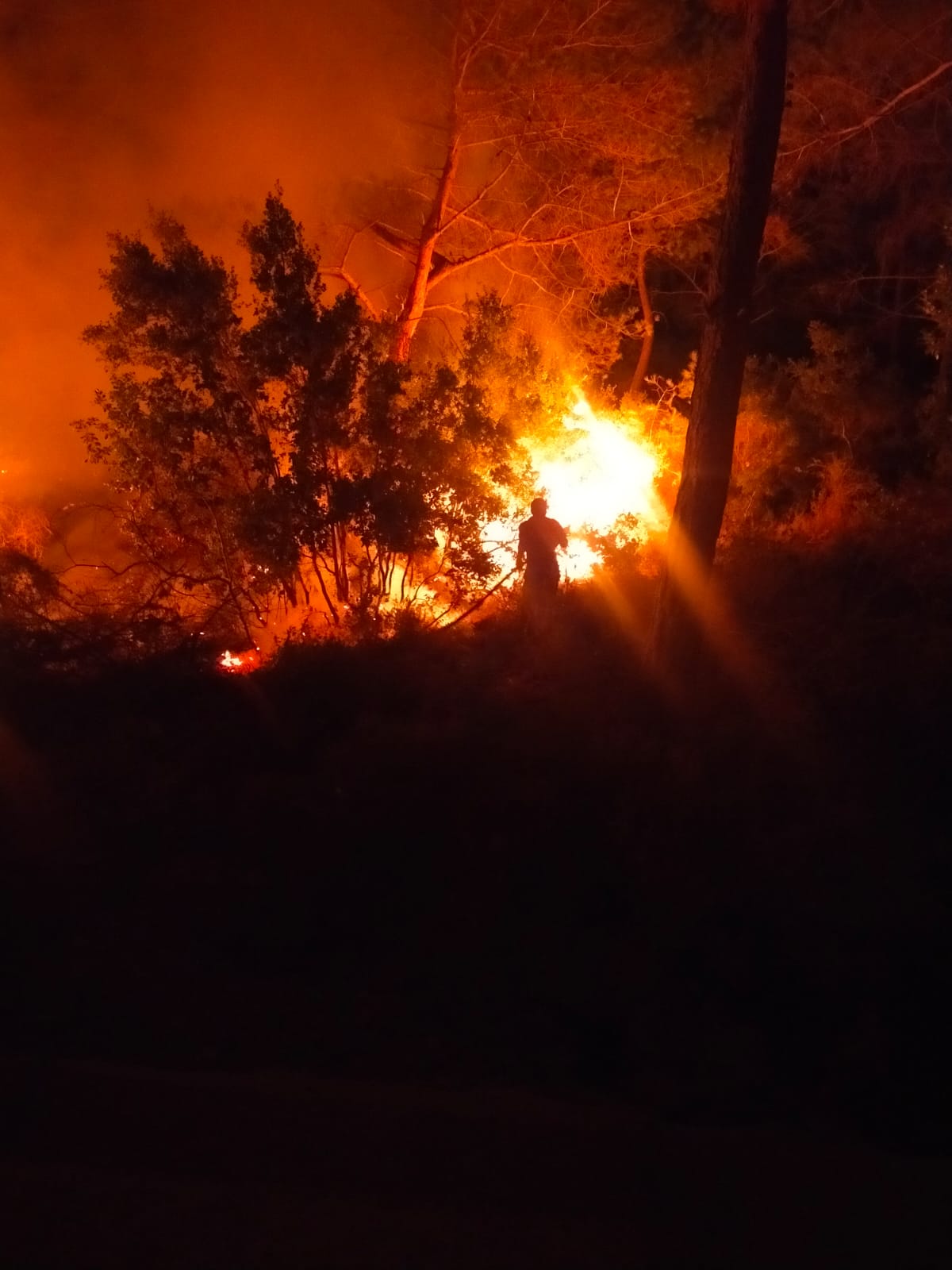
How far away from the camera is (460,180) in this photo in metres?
16.4

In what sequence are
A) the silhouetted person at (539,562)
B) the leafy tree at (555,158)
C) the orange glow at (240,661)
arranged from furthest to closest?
the leafy tree at (555,158) → the silhouetted person at (539,562) → the orange glow at (240,661)

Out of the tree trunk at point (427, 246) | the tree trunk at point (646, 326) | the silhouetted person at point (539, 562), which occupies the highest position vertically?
the tree trunk at point (646, 326)

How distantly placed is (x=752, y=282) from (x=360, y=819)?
4752 mm

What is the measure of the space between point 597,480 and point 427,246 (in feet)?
13.2

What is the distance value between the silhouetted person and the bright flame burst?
1.22 m

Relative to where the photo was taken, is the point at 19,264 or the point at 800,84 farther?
the point at 19,264

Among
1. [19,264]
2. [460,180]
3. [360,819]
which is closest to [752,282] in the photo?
[360,819]

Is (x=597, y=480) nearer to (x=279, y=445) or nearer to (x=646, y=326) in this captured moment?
(x=279, y=445)

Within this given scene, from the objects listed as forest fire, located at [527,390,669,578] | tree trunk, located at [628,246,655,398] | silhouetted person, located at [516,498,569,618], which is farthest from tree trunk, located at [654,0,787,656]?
tree trunk, located at [628,246,655,398]

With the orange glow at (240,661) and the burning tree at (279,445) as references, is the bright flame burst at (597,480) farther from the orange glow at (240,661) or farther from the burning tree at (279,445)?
the orange glow at (240,661)

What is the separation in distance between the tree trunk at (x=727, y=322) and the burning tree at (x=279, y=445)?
10.5 ft

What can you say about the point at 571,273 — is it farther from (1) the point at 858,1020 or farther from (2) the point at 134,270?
(1) the point at 858,1020

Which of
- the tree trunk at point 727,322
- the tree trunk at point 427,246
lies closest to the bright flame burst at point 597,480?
the tree trunk at point 427,246

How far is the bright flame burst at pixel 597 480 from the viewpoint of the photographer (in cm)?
1357
